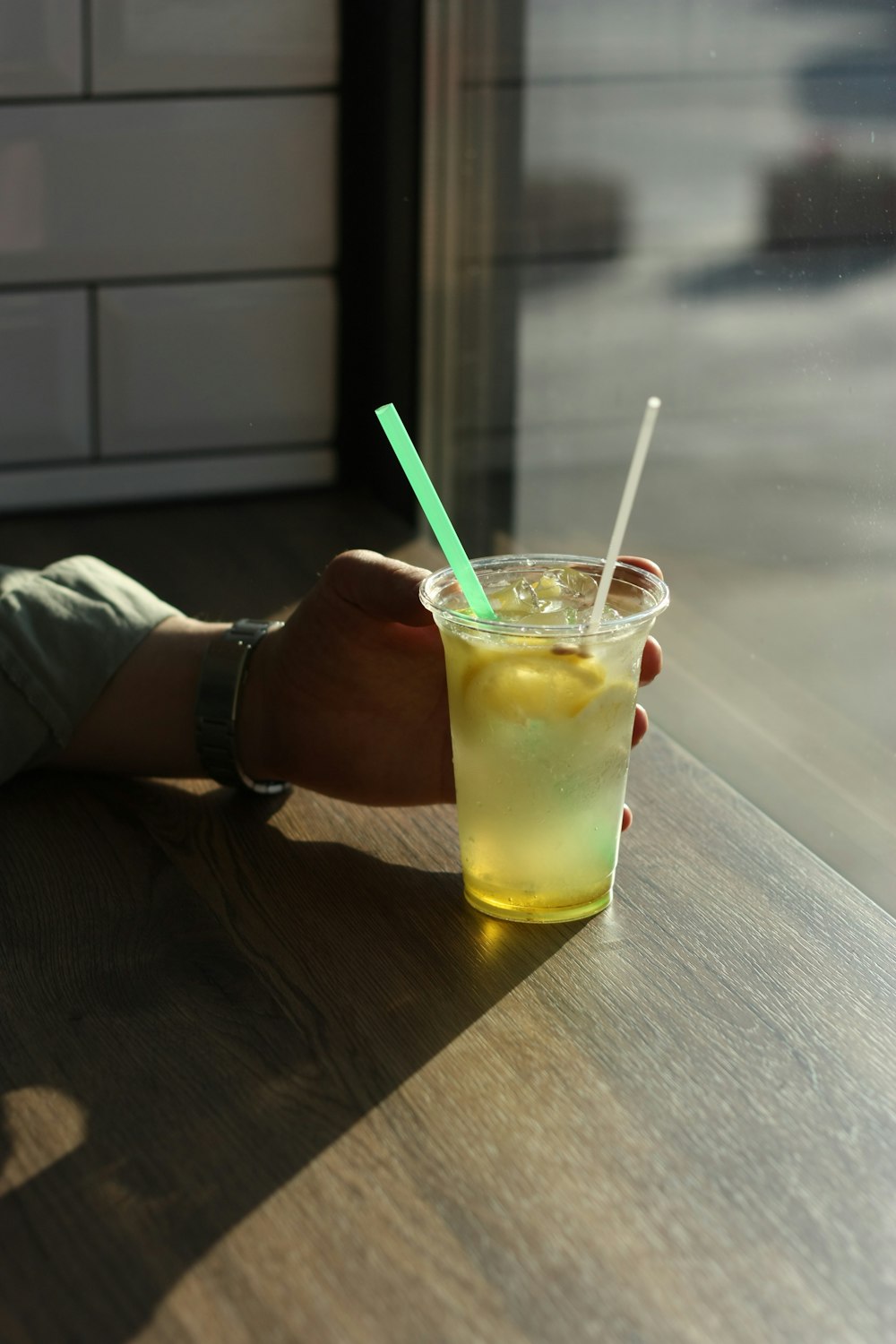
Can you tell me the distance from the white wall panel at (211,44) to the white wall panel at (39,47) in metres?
0.02

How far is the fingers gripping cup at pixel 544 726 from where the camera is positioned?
0.61 metres

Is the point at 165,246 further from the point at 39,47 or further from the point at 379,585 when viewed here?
the point at 379,585

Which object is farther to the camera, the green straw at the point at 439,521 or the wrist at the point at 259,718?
the wrist at the point at 259,718

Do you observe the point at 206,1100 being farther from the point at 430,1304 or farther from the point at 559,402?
the point at 559,402

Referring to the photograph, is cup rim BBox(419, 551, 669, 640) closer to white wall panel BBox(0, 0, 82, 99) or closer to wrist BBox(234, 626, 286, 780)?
wrist BBox(234, 626, 286, 780)

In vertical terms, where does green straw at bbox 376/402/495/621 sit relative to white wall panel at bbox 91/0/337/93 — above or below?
below

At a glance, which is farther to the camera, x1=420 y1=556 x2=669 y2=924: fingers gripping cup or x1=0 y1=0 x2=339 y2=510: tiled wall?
x1=0 y1=0 x2=339 y2=510: tiled wall

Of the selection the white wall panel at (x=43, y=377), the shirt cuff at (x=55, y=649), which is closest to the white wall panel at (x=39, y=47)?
the white wall panel at (x=43, y=377)

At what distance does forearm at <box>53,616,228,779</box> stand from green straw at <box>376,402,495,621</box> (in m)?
0.20

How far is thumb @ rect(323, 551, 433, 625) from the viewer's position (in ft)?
2.22

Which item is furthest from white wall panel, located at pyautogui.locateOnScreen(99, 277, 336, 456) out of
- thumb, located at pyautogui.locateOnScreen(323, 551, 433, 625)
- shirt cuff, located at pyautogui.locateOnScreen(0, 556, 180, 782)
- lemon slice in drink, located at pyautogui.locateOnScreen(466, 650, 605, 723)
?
lemon slice in drink, located at pyautogui.locateOnScreen(466, 650, 605, 723)

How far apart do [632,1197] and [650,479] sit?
0.59 m

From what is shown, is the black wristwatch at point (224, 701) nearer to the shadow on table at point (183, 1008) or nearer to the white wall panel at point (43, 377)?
the shadow on table at point (183, 1008)

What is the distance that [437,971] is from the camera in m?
0.64
